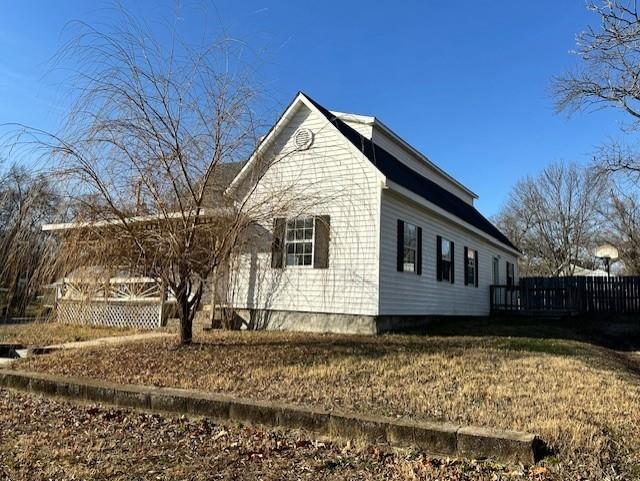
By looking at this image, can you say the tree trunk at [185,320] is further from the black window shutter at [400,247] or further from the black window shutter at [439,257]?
the black window shutter at [439,257]

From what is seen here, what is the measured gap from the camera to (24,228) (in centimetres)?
718

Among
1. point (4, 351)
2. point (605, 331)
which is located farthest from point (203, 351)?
point (605, 331)

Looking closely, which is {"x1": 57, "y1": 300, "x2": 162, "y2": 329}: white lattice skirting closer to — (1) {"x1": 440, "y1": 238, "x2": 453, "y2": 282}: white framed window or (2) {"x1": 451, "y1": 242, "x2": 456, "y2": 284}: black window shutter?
(1) {"x1": 440, "y1": 238, "x2": 453, "y2": 282}: white framed window

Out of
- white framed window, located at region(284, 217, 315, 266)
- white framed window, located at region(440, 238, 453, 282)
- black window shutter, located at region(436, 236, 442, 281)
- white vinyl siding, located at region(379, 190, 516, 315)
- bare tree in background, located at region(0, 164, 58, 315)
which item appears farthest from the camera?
white framed window, located at region(440, 238, 453, 282)

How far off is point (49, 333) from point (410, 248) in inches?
364

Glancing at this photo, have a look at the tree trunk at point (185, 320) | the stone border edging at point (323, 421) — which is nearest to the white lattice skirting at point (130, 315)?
the tree trunk at point (185, 320)

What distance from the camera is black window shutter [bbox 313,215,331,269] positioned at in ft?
39.4

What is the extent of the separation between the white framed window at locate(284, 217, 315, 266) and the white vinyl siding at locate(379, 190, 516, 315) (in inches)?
75.1

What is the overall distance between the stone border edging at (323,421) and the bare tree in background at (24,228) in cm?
191

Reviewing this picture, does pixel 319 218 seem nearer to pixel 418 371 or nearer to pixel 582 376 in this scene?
pixel 418 371

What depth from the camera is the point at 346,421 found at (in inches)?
172

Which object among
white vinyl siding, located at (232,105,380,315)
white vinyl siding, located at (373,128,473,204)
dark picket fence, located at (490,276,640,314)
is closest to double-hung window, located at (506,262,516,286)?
dark picket fence, located at (490,276,640,314)

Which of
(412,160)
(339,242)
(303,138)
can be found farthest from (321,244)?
(412,160)

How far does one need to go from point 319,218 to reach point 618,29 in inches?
276
